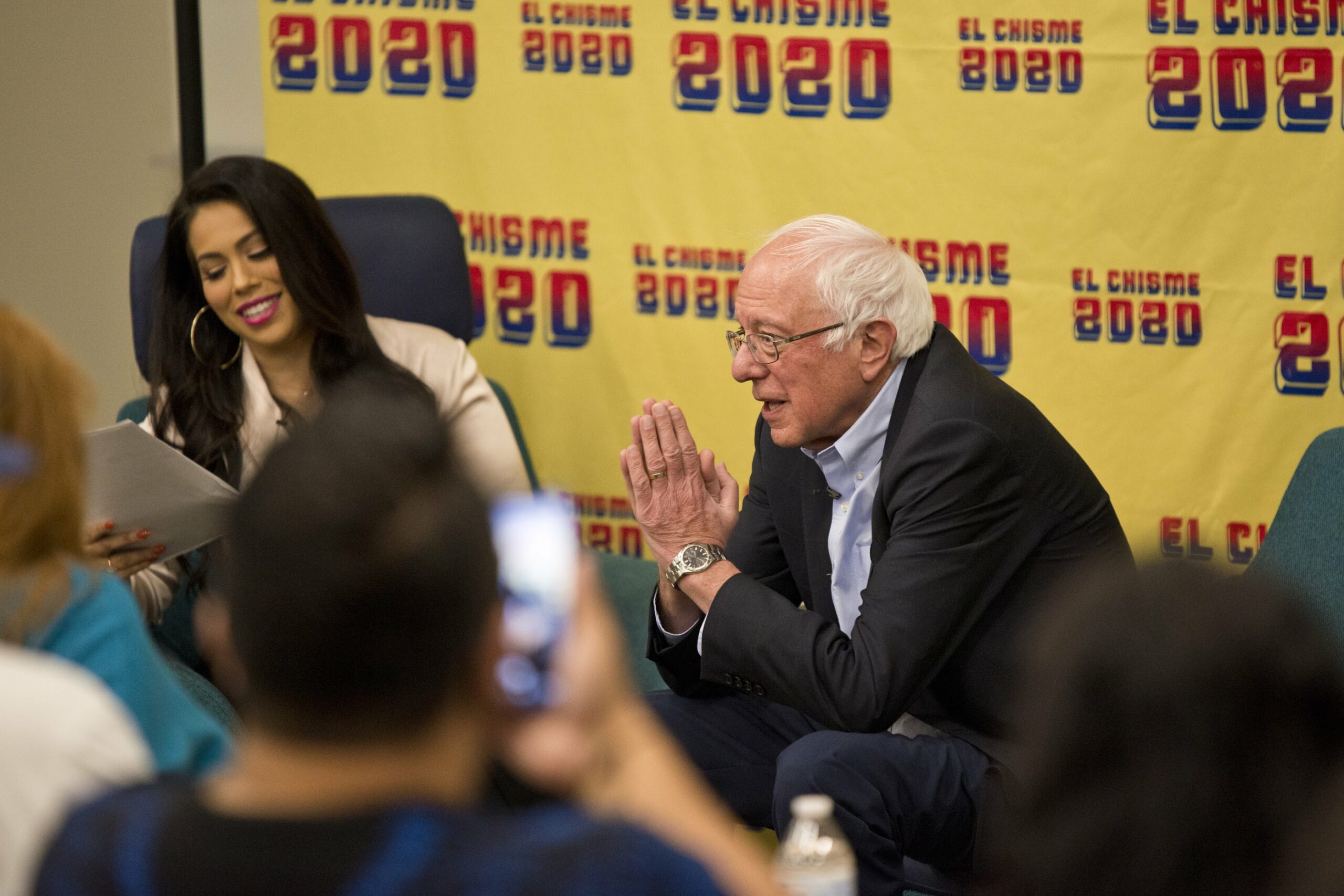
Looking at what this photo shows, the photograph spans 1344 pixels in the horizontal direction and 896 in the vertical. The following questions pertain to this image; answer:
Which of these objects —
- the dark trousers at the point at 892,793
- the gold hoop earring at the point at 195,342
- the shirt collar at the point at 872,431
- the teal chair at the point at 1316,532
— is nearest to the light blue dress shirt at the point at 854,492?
the shirt collar at the point at 872,431

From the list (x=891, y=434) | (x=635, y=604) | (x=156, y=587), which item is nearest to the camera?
(x=891, y=434)

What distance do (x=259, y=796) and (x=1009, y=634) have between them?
136 centimetres

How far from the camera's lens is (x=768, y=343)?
2104mm

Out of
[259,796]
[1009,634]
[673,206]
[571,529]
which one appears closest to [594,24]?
[673,206]

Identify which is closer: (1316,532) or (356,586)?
(356,586)

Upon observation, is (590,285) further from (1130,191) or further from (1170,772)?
(1170,772)

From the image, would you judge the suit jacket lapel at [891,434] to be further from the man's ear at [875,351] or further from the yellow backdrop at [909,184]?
the yellow backdrop at [909,184]

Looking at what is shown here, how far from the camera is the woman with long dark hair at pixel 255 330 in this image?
8.37ft

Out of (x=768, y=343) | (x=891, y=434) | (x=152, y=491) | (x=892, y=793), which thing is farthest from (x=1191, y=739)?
(x=152, y=491)

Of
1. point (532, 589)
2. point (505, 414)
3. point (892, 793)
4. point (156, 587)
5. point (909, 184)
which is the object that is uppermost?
point (909, 184)

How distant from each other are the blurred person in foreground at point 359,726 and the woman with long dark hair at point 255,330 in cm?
172

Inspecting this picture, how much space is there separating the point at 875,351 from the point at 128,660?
3.91ft

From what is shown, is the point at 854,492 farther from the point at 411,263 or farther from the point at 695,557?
the point at 411,263

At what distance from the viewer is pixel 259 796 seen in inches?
30.2
